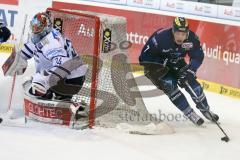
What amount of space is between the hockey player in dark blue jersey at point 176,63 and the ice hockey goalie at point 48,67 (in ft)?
2.47

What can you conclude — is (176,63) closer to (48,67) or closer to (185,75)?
(185,75)

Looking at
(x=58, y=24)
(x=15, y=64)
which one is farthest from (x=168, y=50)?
(x=15, y=64)

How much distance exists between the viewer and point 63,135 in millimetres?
4449

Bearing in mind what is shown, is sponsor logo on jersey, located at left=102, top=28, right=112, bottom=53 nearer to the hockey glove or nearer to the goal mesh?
the goal mesh

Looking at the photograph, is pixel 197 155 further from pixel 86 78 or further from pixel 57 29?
pixel 57 29

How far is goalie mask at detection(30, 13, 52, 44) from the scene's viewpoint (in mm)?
4652

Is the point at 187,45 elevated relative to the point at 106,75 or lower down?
elevated

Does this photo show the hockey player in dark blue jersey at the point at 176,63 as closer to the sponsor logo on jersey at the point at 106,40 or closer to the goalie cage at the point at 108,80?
the goalie cage at the point at 108,80

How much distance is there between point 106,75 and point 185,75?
864 millimetres

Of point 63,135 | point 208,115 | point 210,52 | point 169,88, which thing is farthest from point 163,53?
point 210,52

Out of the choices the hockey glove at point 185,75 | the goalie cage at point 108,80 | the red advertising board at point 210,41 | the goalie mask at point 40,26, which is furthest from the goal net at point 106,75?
the red advertising board at point 210,41

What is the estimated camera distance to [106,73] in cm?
478

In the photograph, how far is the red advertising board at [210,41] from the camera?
6.72 meters

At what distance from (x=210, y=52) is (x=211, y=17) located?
453 millimetres
